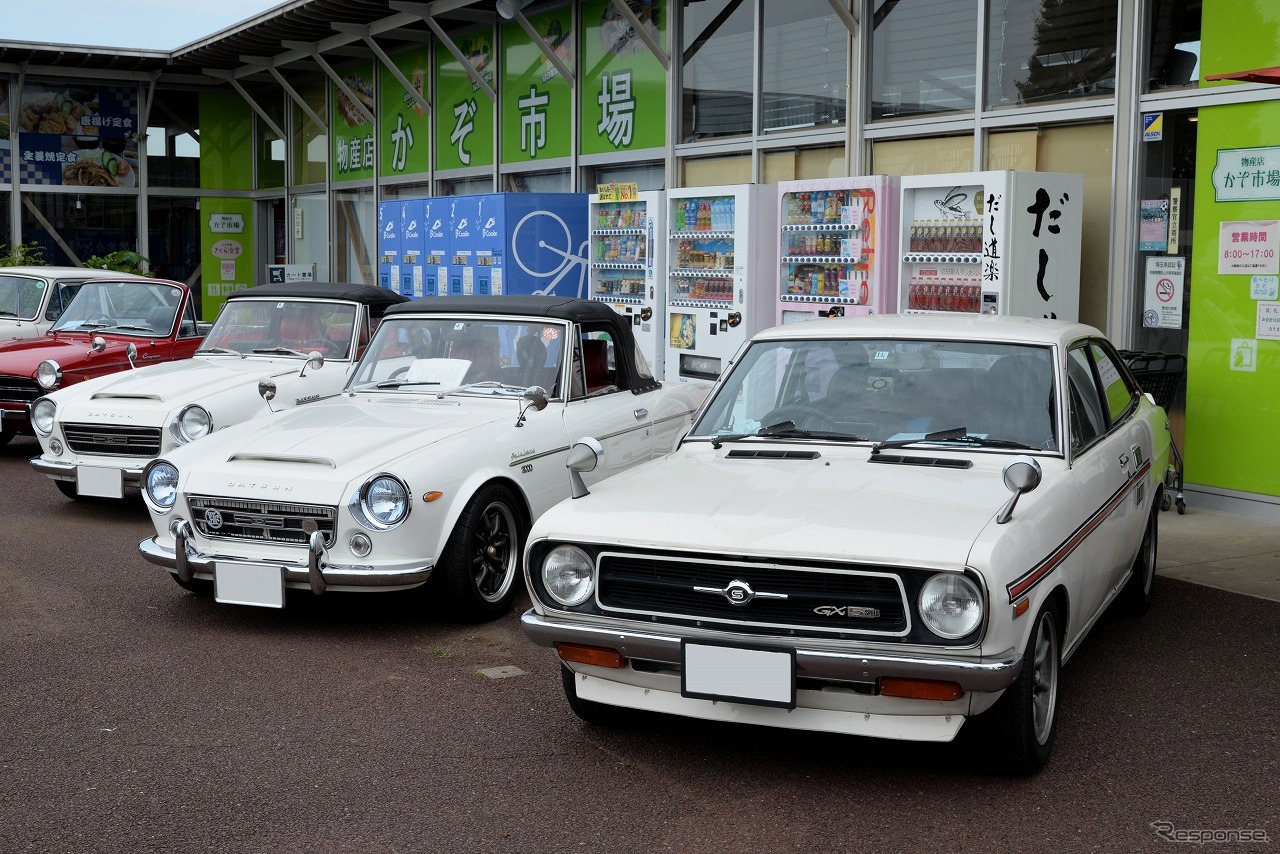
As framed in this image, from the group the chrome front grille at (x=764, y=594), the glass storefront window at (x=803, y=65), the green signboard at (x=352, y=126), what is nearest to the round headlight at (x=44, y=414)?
the chrome front grille at (x=764, y=594)

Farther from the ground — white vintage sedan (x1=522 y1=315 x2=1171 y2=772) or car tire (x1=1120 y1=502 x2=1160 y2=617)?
white vintage sedan (x1=522 y1=315 x2=1171 y2=772)

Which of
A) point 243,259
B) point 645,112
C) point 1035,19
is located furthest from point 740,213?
point 243,259

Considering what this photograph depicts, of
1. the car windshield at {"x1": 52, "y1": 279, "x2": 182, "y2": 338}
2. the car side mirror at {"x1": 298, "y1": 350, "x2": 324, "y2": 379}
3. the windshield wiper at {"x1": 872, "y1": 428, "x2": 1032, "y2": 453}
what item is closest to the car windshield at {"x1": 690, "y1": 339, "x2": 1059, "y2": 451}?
the windshield wiper at {"x1": 872, "y1": 428, "x2": 1032, "y2": 453}

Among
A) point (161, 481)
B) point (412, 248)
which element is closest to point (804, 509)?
point (161, 481)

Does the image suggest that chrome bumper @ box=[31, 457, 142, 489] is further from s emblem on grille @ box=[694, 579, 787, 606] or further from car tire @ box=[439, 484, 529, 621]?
s emblem on grille @ box=[694, 579, 787, 606]

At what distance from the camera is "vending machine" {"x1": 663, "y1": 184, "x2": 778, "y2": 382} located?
1062 centimetres

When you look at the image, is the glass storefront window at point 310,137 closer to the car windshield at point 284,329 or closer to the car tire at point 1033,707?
the car windshield at point 284,329

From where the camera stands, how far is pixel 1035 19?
31.6 ft

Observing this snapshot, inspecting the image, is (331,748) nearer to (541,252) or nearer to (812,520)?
(812,520)

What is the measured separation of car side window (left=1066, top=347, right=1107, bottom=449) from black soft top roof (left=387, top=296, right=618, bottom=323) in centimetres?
278

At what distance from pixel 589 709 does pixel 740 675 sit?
90 cm

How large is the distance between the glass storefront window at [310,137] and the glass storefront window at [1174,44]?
1483 centimetres

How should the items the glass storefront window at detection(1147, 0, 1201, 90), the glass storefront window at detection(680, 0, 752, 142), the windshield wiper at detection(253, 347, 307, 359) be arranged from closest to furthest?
the glass storefront window at detection(1147, 0, 1201, 90) → the windshield wiper at detection(253, 347, 307, 359) → the glass storefront window at detection(680, 0, 752, 142)

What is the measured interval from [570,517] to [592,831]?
40.5 inches
